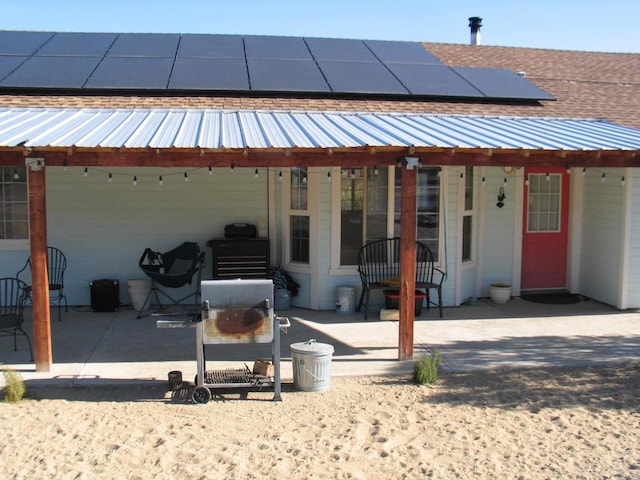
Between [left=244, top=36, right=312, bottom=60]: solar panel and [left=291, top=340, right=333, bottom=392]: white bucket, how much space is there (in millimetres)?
6476

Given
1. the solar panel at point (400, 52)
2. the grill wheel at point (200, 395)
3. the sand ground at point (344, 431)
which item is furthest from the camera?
the solar panel at point (400, 52)

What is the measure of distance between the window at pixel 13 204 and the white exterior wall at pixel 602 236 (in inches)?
352

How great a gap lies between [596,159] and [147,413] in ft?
18.6

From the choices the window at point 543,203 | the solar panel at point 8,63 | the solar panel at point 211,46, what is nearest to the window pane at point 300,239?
the solar panel at point 211,46

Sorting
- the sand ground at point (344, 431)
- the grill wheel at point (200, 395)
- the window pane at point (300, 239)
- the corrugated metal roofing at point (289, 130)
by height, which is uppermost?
the corrugated metal roofing at point (289, 130)

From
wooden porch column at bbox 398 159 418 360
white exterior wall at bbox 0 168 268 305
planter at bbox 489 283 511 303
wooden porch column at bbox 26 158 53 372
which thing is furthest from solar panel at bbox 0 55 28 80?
planter at bbox 489 283 511 303

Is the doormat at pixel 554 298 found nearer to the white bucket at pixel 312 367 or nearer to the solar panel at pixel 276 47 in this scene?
the white bucket at pixel 312 367

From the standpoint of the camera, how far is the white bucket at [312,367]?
604 centimetres

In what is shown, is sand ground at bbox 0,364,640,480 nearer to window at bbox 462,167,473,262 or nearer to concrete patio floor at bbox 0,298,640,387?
concrete patio floor at bbox 0,298,640,387

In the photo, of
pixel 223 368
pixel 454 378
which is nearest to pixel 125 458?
pixel 223 368

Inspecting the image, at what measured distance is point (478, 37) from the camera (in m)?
14.6

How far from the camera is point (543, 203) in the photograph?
421 inches

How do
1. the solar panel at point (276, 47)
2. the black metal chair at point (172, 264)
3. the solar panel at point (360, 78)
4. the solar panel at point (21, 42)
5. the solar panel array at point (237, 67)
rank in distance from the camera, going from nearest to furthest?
the black metal chair at point (172, 264), the solar panel array at point (237, 67), the solar panel at point (360, 78), the solar panel at point (21, 42), the solar panel at point (276, 47)

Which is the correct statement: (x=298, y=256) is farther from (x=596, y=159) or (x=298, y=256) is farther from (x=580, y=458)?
(x=580, y=458)
